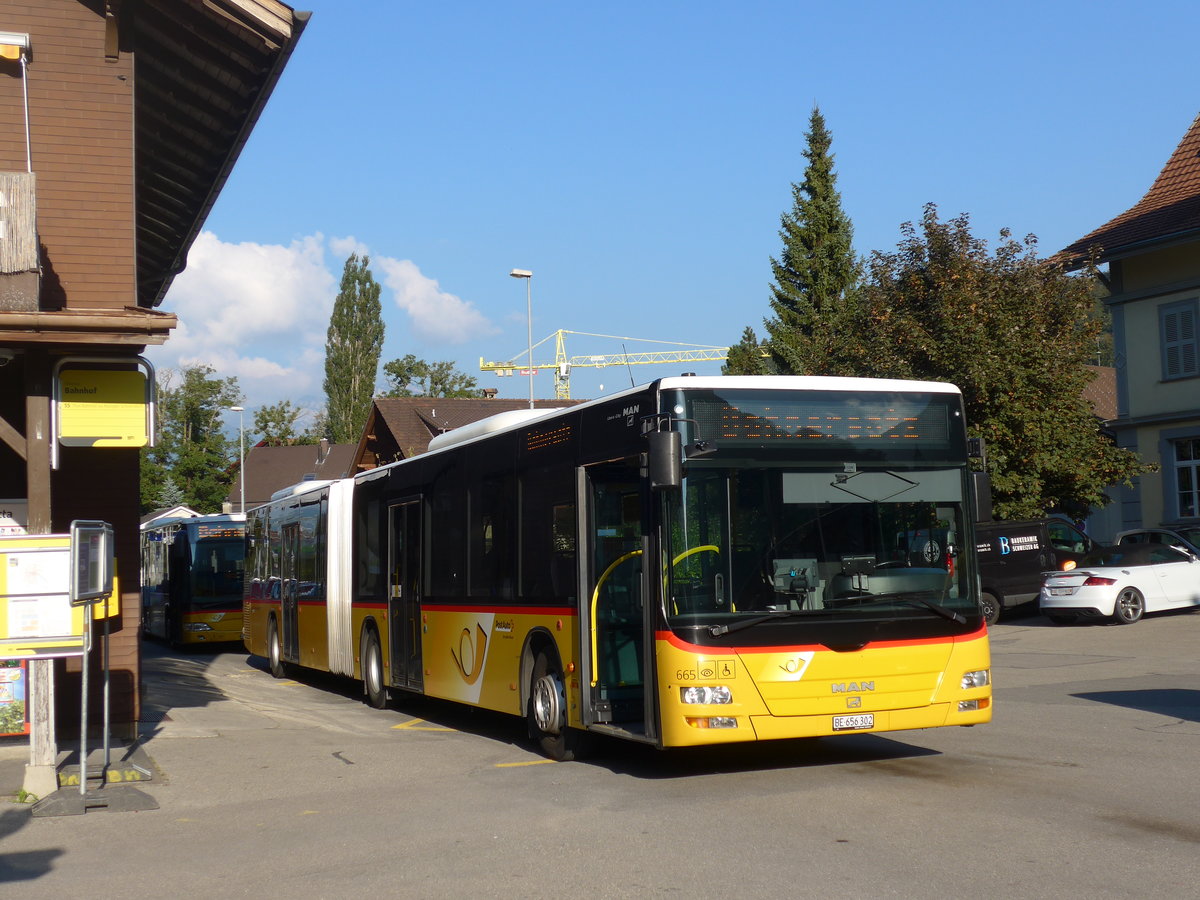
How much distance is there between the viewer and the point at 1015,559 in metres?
25.7

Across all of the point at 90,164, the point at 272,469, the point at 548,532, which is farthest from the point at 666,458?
the point at 272,469

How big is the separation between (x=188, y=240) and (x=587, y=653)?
12820 millimetres

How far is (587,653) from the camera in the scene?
34.9ft

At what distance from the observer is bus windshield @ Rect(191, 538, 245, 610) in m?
30.6

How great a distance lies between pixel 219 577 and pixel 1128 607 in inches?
757

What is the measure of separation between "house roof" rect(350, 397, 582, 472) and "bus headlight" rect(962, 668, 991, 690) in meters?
43.0

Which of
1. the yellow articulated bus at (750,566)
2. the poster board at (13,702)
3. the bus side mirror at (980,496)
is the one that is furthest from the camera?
the poster board at (13,702)

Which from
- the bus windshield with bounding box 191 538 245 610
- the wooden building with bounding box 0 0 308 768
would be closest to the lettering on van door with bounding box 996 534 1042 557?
the bus windshield with bounding box 191 538 245 610

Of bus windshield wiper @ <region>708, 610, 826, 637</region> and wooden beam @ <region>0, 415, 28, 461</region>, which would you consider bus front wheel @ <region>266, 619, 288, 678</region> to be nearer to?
wooden beam @ <region>0, 415, 28, 461</region>

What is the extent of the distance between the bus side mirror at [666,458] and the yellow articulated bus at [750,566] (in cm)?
1

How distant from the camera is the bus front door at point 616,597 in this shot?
10.3m

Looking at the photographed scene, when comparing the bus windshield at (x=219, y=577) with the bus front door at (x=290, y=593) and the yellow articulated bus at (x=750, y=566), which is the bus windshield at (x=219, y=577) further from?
the yellow articulated bus at (x=750, y=566)

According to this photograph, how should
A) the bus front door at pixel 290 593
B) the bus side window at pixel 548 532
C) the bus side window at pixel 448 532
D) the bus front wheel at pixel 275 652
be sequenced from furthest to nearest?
the bus front wheel at pixel 275 652 < the bus front door at pixel 290 593 < the bus side window at pixel 448 532 < the bus side window at pixel 548 532

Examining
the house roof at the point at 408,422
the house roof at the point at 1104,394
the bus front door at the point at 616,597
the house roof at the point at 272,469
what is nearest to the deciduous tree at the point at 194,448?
the house roof at the point at 272,469
